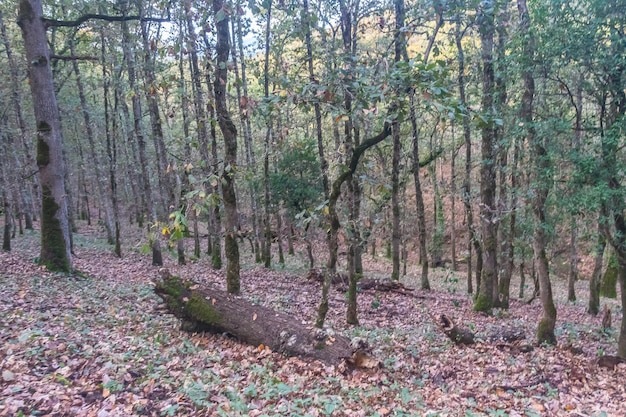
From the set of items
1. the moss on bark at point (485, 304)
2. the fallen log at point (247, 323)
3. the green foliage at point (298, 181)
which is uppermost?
the green foliage at point (298, 181)

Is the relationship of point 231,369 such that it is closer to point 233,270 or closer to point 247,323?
point 247,323

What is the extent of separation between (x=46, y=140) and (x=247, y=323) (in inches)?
279

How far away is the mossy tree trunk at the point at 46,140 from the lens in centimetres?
961

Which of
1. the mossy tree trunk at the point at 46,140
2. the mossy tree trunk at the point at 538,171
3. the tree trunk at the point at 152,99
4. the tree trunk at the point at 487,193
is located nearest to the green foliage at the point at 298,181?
the tree trunk at the point at 152,99

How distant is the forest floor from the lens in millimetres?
4395

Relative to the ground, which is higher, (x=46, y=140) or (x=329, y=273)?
(x=46, y=140)

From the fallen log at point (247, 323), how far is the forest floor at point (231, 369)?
19 cm

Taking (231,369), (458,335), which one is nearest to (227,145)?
(231,369)

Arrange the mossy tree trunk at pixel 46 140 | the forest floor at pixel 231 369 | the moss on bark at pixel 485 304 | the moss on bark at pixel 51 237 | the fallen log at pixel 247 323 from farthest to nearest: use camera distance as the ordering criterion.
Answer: the moss on bark at pixel 485 304 → the moss on bark at pixel 51 237 → the mossy tree trunk at pixel 46 140 → the fallen log at pixel 247 323 → the forest floor at pixel 231 369

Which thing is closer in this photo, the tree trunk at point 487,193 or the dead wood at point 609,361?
the dead wood at point 609,361

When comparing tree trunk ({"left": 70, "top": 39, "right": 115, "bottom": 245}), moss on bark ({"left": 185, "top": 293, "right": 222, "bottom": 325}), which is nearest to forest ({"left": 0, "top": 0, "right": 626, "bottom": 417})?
moss on bark ({"left": 185, "top": 293, "right": 222, "bottom": 325})

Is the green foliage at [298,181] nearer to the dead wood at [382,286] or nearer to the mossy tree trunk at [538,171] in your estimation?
the dead wood at [382,286]

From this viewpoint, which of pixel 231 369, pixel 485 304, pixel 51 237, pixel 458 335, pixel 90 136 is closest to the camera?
pixel 231 369

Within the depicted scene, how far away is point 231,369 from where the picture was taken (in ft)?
18.5
